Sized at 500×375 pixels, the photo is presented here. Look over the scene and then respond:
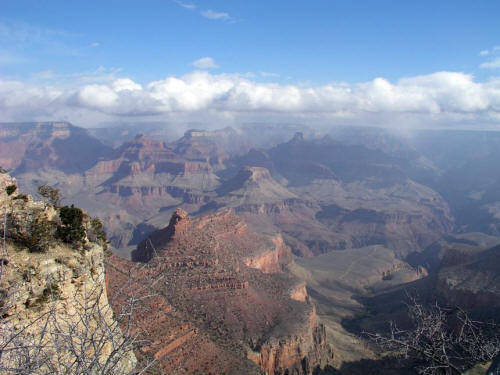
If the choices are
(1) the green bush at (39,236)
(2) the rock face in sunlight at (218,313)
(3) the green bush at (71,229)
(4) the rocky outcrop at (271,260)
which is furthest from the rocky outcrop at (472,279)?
(1) the green bush at (39,236)

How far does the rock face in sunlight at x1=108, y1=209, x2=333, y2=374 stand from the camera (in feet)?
113

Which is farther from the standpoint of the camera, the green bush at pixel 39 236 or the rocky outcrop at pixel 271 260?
the rocky outcrop at pixel 271 260

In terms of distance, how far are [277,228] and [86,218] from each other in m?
172

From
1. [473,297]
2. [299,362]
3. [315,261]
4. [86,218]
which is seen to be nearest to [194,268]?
[299,362]

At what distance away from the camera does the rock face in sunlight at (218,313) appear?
34500 mm

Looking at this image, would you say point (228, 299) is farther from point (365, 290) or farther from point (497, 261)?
point (365, 290)

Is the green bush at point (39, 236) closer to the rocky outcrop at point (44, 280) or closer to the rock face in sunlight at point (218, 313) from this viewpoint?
the rocky outcrop at point (44, 280)

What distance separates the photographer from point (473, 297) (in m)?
66.8

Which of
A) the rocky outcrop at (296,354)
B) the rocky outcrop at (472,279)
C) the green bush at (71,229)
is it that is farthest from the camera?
the rocky outcrop at (472,279)

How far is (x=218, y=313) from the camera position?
153ft

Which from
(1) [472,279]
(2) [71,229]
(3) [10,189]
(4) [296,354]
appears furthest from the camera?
(1) [472,279]

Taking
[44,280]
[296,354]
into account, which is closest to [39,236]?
[44,280]

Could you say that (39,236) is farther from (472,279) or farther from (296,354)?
(472,279)

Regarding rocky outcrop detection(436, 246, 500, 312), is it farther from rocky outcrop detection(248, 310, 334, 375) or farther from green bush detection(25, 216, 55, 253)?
green bush detection(25, 216, 55, 253)
